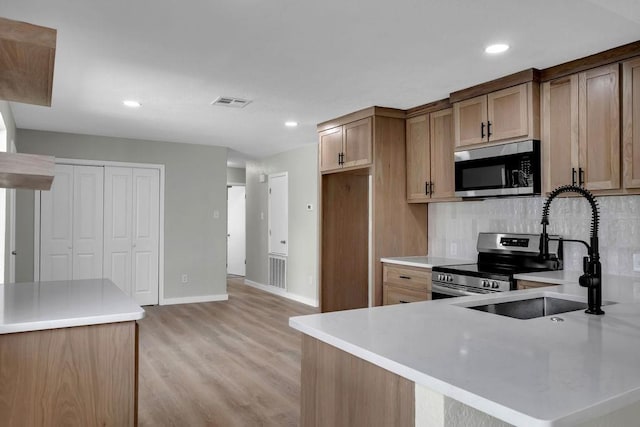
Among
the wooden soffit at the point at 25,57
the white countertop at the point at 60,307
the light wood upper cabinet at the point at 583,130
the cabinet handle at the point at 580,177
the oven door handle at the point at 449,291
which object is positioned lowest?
the oven door handle at the point at 449,291

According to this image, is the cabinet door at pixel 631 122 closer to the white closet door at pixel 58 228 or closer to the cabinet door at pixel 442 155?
the cabinet door at pixel 442 155

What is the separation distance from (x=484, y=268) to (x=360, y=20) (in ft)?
7.05

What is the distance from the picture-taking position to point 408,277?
4.02m

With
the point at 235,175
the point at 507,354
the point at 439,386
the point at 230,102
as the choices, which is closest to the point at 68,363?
the point at 439,386

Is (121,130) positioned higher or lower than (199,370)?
higher

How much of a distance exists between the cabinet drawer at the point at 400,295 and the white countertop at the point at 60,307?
8.18 ft

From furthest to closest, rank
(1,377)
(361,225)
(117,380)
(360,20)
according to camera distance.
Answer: (361,225), (360,20), (117,380), (1,377)

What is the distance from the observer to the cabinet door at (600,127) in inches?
111

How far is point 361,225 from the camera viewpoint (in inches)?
202

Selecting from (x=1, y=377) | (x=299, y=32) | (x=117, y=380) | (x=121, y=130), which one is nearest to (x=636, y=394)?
(x=117, y=380)

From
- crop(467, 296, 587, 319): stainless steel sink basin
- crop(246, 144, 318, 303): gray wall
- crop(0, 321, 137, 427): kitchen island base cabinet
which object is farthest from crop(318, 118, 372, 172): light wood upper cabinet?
crop(0, 321, 137, 427): kitchen island base cabinet

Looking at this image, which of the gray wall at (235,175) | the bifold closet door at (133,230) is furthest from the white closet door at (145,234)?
the gray wall at (235,175)

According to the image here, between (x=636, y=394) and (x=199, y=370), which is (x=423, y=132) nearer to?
(x=199, y=370)

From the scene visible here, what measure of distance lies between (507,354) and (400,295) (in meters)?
3.00
